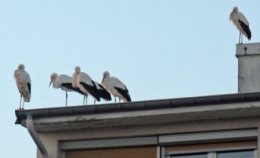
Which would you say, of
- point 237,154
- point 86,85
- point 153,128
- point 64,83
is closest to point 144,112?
point 153,128

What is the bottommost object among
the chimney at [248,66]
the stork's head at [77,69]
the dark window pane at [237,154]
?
the dark window pane at [237,154]

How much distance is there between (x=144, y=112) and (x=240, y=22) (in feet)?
38.8

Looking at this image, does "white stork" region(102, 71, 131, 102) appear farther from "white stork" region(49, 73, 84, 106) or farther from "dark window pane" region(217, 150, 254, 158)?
"dark window pane" region(217, 150, 254, 158)

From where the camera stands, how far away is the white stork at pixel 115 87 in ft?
73.6

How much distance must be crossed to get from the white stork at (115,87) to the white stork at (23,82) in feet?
6.20

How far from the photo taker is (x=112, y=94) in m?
22.7

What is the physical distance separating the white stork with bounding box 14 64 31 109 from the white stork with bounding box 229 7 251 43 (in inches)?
215

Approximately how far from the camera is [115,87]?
22.8 metres

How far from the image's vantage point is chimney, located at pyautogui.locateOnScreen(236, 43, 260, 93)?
15359 millimetres

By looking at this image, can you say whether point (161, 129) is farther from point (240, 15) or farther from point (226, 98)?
point (240, 15)

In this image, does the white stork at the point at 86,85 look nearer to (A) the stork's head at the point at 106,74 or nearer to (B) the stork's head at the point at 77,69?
(B) the stork's head at the point at 77,69

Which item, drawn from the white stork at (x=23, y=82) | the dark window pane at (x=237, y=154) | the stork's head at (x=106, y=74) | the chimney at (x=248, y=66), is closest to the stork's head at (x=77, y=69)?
the stork's head at (x=106, y=74)

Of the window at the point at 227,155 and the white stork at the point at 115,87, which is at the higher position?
the white stork at the point at 115,87

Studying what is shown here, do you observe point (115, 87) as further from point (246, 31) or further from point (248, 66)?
point (248, 66)
